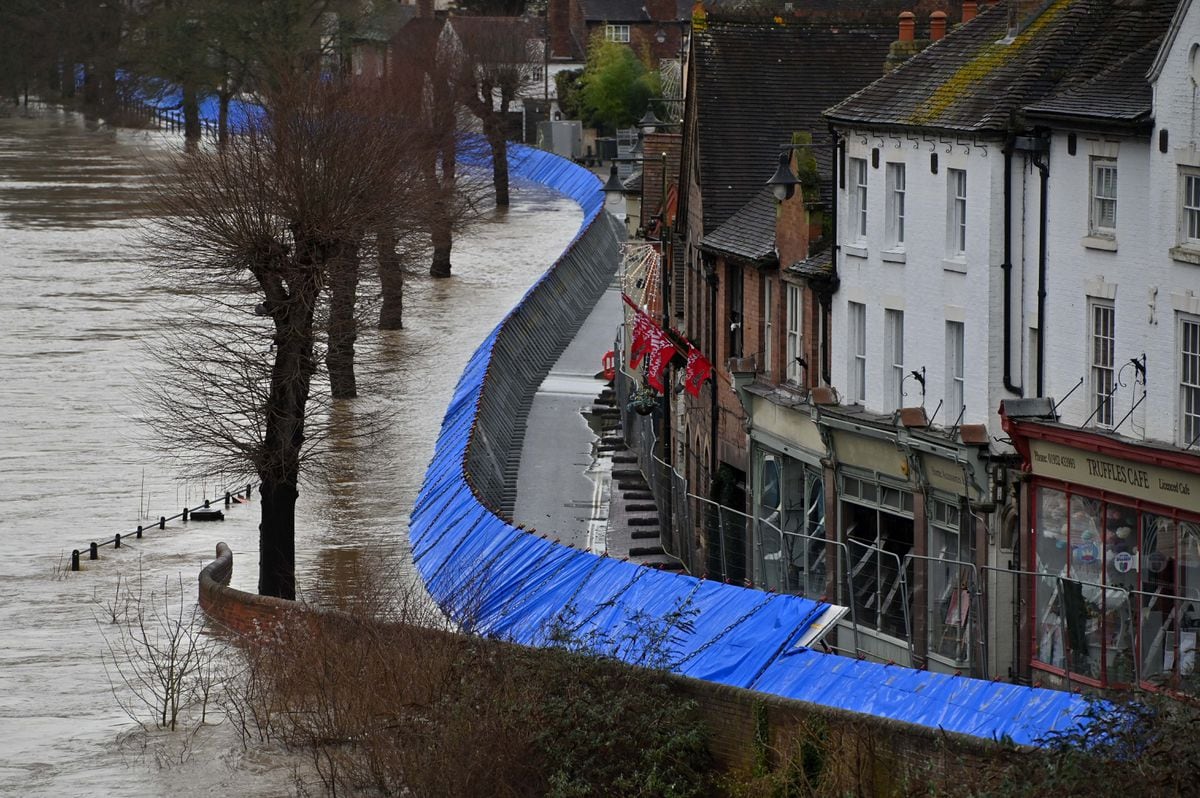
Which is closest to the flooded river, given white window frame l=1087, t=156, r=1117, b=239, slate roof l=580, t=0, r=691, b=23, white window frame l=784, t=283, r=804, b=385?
white window frame l=784, t=283, r=804, b=385

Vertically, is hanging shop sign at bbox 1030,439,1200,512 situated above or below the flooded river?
above

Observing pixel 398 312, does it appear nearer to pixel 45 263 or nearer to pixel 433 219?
pixel 433 219

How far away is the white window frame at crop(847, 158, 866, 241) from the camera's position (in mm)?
32188

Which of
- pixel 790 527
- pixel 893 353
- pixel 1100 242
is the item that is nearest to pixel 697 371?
pixel 790 527

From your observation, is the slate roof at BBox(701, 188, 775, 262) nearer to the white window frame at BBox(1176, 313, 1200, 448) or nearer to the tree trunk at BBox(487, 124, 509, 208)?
the white window frame at BBox(1176, 313, 1200, 448)

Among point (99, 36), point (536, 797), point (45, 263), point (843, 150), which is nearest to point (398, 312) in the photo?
point (45, 263)

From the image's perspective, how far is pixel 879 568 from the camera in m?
26.0

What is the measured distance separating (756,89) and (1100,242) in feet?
48.7

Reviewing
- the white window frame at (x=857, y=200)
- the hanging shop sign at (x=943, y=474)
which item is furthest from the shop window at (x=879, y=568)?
the white window frame at (x=857, y=200)

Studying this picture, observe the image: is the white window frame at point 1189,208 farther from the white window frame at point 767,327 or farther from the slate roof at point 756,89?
the slate roof at point 756,89

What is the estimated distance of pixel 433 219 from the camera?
6594 centimetres

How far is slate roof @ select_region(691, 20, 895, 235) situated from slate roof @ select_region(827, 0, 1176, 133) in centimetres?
773

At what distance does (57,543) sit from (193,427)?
6.26 meters

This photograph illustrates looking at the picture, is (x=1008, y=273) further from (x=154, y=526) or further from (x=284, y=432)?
(x=154, y=526)
